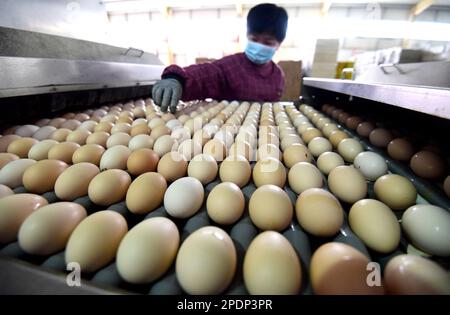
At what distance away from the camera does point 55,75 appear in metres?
1.03

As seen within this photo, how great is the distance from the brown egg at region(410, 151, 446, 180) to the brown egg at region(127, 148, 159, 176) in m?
0.88

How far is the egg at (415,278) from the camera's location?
345 mm

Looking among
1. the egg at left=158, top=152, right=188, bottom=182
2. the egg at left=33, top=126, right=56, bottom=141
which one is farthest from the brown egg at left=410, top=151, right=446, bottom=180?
the egg at left=33, top=126, right=56, bottom=141

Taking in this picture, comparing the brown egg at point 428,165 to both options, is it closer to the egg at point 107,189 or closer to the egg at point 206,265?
the egg at point 206,265

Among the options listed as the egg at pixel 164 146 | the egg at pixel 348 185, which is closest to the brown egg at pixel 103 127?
the egg at pixel 164 146

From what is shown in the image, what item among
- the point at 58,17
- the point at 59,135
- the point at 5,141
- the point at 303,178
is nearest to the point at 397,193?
the point at 303,178

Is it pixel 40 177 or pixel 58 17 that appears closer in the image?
pixel 40 177

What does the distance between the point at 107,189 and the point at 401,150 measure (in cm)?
103

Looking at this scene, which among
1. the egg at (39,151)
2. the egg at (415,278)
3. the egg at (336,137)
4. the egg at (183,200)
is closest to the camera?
the egg at (415,278)

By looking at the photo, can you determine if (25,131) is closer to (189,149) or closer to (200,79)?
(189,149)

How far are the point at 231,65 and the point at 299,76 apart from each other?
1.78m

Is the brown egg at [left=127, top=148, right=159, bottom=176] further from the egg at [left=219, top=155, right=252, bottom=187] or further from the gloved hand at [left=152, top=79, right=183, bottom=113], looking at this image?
the gloved hand at [left=152, top=79, right=183, bottom=113]

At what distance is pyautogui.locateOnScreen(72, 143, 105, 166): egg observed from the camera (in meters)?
0.75

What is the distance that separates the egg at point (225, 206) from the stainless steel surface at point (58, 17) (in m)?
1.56
